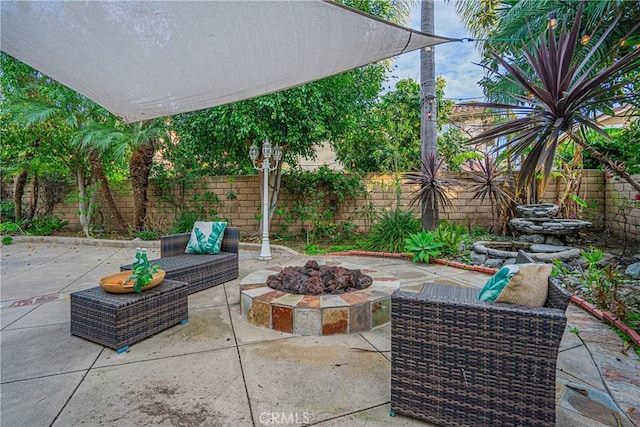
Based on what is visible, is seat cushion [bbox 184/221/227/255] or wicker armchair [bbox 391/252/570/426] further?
seat cushion [bbox 184/221/227/255]

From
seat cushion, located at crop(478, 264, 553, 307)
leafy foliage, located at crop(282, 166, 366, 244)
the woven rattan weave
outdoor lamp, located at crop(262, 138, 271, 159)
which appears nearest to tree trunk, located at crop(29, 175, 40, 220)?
leafy foliage, located at crop(282, 166, 366, 244)

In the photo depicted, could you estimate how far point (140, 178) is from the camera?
7.28 metres

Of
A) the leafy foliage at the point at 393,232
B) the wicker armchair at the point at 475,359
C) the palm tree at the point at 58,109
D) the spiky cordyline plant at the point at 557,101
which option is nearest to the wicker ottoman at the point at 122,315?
the wicker armchair at the point at 475,359

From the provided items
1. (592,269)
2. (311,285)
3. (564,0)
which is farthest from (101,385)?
(564,0)

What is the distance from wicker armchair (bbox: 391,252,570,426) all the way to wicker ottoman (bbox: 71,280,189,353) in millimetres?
1843

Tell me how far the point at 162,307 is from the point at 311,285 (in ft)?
3.92

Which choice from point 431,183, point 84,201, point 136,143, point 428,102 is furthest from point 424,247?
point 84,201

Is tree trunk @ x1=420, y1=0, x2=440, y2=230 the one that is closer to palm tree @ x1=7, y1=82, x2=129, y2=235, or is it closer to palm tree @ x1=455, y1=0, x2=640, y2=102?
palm tree @ x1=455, y1=0, x2=640, y2=102

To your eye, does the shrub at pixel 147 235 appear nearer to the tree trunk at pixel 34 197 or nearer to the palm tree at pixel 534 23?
the tree trunk at pixel 34 197

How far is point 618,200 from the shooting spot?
6.00 m

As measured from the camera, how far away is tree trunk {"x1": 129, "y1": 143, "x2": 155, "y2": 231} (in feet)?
23.3

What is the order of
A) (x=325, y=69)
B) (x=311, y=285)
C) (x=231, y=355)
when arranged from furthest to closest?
(x=325, y=69)
(x=311, y=285)
(x=231, y=355)

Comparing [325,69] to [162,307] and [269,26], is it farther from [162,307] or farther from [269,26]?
[162,307]

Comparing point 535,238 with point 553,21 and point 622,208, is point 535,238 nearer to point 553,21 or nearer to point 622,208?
point 622,208
